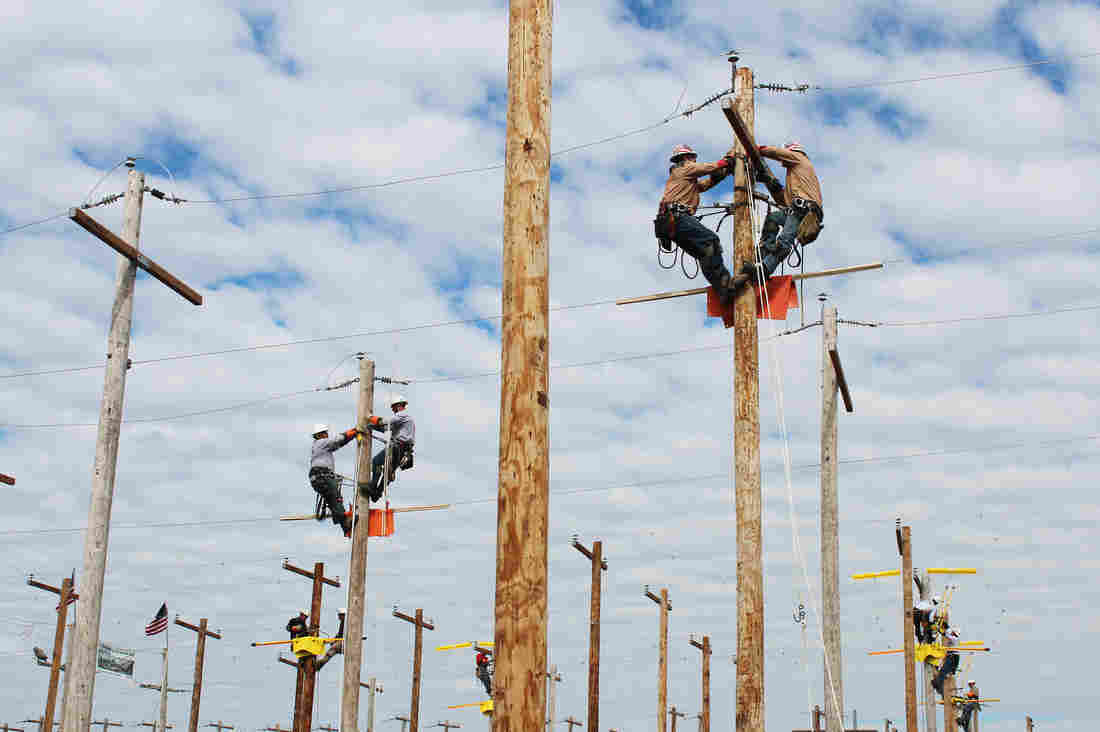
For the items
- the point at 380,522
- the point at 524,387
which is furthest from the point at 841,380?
the point at 524,387

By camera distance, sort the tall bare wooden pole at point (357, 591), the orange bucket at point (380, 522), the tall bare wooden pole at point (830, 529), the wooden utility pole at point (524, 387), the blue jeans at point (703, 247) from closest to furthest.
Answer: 1. the wooden utility pole at point (524, 387)
2. the blue jeans at point (703, 247)
3. the tall bare wooden pole at point (830, 529)
4. the tall bare wooden pole at point (357, 591)
5. the orange bucket at point (380, 522)

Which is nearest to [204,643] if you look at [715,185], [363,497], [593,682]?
[593,682]

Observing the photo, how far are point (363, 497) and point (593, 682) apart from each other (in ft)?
25.5

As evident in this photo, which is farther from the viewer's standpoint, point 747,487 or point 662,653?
point 662,653

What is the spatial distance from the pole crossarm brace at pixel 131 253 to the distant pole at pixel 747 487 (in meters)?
5.70

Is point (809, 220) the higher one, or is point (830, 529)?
point (809, 220)

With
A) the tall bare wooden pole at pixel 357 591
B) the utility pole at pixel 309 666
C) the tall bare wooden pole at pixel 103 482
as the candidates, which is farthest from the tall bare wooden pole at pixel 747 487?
the utility pole at pixel 309 666

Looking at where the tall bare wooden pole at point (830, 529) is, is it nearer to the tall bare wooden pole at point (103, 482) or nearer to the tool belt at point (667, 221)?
the tool belt at point (667, 221)

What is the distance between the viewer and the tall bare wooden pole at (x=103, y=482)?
409 inches

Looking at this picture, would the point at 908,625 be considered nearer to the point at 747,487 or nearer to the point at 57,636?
the point at 747,487

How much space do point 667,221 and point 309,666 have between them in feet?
35.7

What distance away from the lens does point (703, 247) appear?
9.05 m

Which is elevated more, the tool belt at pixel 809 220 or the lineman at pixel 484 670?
the tool belt at pixel 809 220

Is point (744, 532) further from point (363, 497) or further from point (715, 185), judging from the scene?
point (363, 497)
